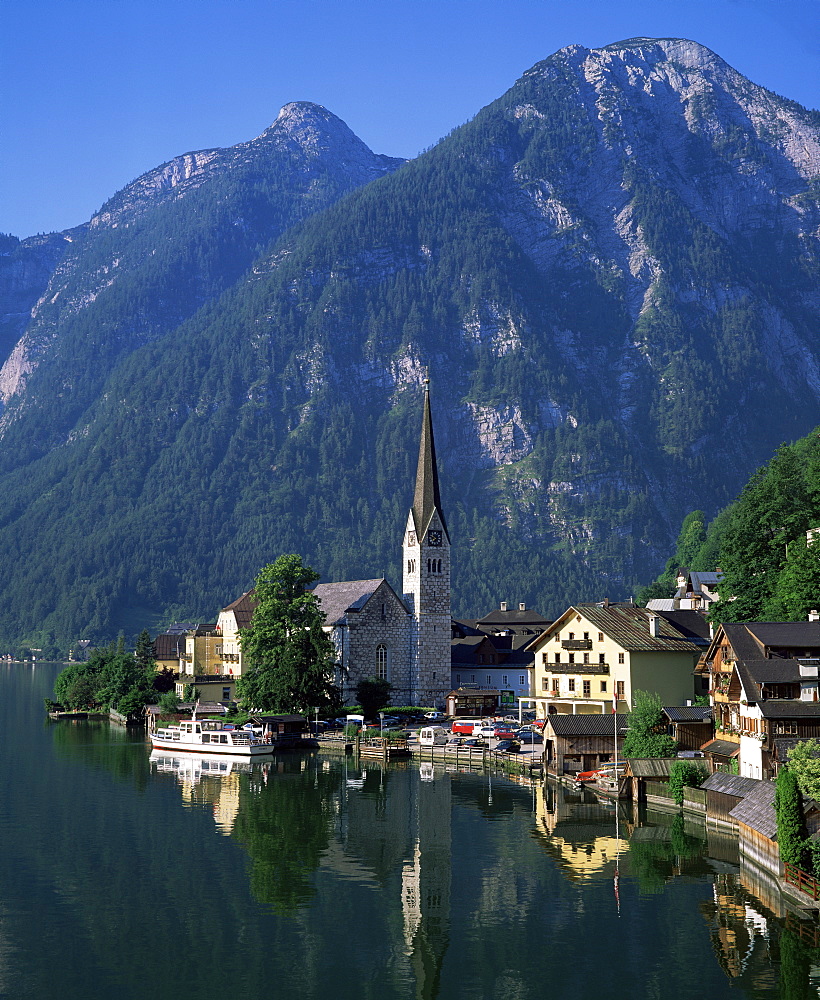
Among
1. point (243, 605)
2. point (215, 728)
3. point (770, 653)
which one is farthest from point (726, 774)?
point (243, 605)

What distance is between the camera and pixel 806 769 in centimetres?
5066

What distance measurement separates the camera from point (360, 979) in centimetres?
4050

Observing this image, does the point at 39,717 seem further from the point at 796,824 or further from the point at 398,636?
the point at 796,824

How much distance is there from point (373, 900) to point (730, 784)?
22.2 meters

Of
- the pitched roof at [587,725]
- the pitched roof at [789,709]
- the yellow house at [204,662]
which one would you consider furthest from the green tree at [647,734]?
the yellow house at [204,662]

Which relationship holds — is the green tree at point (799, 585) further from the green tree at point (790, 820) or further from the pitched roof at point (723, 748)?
the green tree at point (790, 820)

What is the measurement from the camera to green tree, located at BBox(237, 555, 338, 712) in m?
112

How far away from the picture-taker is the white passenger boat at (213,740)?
97.8 metres

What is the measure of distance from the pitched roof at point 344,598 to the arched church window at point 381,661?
5175 mm

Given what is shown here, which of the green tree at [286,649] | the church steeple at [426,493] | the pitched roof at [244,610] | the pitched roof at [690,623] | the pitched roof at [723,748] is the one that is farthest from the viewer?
the pitched roof at [244,610]

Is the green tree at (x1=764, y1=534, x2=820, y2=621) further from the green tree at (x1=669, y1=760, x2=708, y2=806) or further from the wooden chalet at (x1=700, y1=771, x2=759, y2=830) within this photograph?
the wooden chalet at (x1=700, y1=771, x2=759, y2=830)

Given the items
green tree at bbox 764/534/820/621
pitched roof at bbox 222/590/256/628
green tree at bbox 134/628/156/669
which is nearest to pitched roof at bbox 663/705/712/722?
green tree at bbox 764/534/820/621

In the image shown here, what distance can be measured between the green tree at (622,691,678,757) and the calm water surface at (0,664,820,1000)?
222 inches

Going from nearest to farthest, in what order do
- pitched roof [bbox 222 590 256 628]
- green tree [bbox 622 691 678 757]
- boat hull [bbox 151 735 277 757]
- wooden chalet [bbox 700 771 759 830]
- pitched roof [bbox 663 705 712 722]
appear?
1. wooden chalet [bbox 700 771 759 830]
2. green tree [bbox 622 691 678 757]
3. pitched roof [bbox 663 705 712 722]
4. boat hull [bbox 151 735 277 757]
5. pitched roof [bbox 222 590 256 628]
